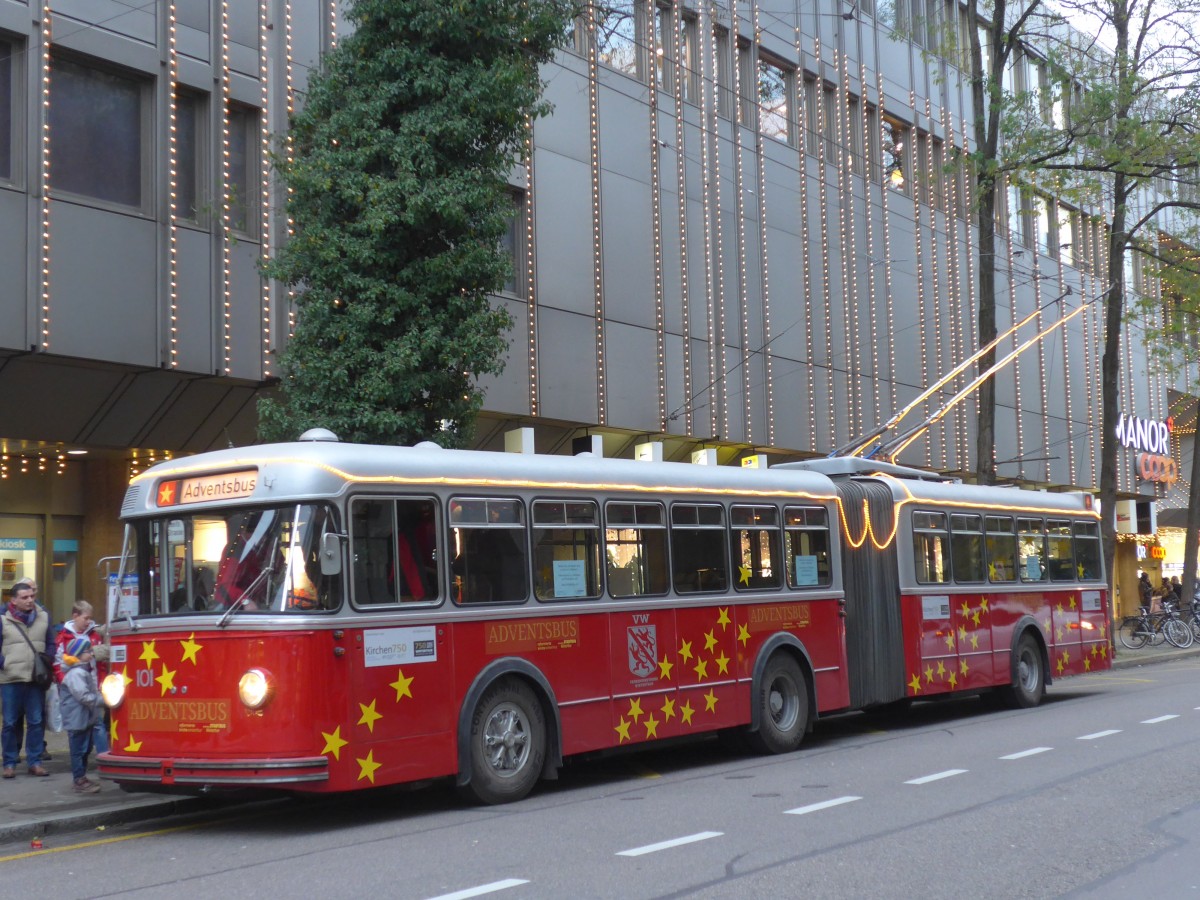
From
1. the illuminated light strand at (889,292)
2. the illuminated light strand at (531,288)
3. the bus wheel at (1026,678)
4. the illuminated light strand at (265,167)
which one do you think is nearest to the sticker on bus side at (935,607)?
the bus wheel at (1026,678)

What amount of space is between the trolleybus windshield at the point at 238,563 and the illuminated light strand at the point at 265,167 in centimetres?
749

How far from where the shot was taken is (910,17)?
111 feet

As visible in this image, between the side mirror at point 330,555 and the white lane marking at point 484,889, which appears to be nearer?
the white lane marking at point 484,889

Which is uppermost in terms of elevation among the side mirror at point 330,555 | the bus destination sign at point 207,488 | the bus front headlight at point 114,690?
the bus destination sign at point 207,488

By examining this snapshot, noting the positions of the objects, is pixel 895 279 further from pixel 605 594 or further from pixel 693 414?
pixel 605 594

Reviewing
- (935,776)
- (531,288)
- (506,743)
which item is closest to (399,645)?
(506,743)

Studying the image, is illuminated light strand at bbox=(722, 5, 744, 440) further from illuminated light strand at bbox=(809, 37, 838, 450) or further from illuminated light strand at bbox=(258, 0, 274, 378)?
illuminated light strand at bbox=(258, 0, 274, 378)

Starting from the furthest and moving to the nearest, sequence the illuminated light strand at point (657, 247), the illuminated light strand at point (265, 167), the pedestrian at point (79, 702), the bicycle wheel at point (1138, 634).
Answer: the bicycle wheel at point (1138, 634) → the illuminated light strand at point (657, 247) → the illuminated light strand at point (265, 167) → the pedestrian at point (79, 702)

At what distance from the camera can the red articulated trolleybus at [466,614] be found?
399 inches

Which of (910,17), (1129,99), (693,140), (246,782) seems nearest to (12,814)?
(246,782)

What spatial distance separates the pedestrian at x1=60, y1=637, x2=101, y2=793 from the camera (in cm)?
1188

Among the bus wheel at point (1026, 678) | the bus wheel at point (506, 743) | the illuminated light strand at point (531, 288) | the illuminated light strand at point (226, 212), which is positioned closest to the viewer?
the bus wheel at point (506, 743)

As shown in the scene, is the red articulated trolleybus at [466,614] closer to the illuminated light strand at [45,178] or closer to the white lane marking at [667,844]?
the white lane marking at [667,844]

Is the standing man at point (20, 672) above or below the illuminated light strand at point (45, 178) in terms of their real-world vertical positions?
below
